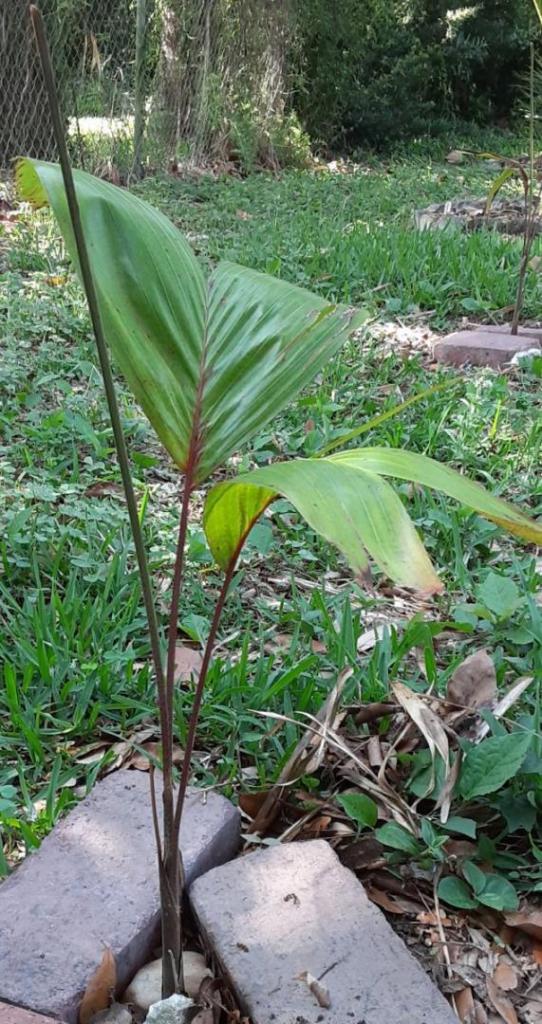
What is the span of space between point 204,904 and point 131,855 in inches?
4.9

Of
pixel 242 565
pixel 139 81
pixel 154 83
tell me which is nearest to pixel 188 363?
pixel 242 565

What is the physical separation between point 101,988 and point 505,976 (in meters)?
0.49

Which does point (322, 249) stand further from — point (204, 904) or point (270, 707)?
point (204, 904)

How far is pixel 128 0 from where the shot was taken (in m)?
6.48

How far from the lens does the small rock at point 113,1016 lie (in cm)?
103

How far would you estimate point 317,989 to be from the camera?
100 cm

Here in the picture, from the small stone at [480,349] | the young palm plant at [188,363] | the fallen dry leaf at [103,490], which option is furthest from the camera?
the small stone at [480,349]

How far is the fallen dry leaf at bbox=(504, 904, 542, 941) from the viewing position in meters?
1.17

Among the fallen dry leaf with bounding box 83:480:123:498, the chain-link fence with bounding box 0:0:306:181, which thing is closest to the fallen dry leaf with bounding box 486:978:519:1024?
the fallen dry leaf with bounding box 83:480:123:498

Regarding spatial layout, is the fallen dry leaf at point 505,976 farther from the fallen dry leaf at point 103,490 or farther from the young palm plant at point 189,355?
the fallen dry leaf at point 103,490

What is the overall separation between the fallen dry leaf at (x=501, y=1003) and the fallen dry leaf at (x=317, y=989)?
24 cm

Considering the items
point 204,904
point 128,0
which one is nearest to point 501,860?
point 204,904

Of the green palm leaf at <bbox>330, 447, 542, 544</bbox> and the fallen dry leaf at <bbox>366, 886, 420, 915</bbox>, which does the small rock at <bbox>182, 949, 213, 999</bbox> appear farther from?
the green palm leaf at <bbox>330, 447, 542, 544</bbox>

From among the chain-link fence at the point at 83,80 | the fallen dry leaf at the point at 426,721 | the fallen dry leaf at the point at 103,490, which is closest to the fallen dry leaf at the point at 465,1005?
the fallen dry leaf at the point at 426,721
